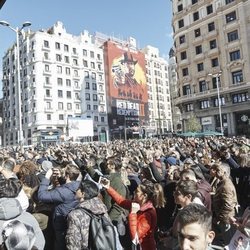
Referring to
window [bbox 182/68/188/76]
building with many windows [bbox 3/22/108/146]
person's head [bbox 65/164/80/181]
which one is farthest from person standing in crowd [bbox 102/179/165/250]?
building with many windows [bbox 3/22/108/146]

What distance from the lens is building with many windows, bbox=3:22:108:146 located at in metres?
69.0

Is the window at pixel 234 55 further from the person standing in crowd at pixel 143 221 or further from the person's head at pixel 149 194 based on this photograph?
the person standing in crowd at pixel 143 221

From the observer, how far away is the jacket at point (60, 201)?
14.3 feet

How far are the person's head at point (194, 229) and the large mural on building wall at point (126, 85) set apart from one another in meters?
77.0

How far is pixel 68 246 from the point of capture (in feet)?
11.5

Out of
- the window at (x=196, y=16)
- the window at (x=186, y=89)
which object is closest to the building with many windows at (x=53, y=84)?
the window at (x=186, y=89)

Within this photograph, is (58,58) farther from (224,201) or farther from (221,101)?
(224,201)

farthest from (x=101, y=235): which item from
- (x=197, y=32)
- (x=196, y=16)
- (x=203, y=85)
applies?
Result: (x=196, y=16)

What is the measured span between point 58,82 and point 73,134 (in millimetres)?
27322

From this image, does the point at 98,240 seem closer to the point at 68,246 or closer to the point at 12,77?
the point at 68,246

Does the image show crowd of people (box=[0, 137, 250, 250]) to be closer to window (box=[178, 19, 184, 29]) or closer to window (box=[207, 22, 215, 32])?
window (box=[207, 22, 215, 32])

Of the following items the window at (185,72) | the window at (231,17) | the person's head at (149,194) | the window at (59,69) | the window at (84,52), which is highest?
the window at (84,52)

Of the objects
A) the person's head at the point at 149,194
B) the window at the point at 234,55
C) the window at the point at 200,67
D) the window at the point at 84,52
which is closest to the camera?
the person's head at the point at 149,194

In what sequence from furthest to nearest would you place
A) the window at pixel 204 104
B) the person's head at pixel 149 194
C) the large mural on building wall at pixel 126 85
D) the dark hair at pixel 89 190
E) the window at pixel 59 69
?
the large mural on building wall at pixel 126 85
the window at pixel 59 69
the window at pixel 204 104
the person's head at pixel 149 194
the dark hair at pixel 89 190
